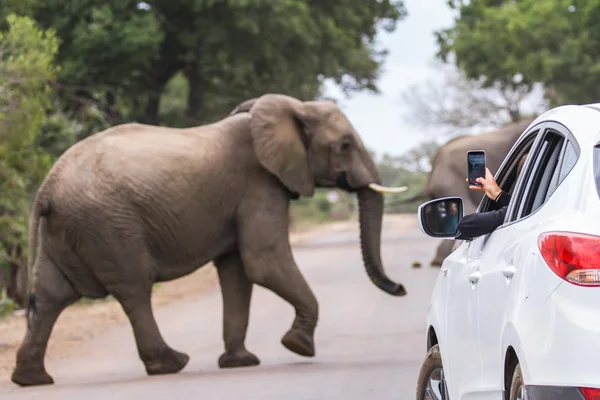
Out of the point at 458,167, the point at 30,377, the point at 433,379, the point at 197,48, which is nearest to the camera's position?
the point at 433,379

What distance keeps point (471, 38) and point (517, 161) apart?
3465 centimetres

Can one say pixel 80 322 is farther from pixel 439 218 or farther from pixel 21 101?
pixel 439 218

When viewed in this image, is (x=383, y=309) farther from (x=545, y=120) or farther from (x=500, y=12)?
(x=500, y=12)

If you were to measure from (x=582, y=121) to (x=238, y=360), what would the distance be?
815cm

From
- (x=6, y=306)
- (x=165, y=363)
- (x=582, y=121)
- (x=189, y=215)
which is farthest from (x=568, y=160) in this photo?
(x=6, y=306)

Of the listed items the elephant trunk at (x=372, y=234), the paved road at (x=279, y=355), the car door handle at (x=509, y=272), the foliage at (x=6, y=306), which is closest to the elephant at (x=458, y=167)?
the paved road at (x=279, y=355)

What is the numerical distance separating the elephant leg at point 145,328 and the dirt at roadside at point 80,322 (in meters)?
1.40

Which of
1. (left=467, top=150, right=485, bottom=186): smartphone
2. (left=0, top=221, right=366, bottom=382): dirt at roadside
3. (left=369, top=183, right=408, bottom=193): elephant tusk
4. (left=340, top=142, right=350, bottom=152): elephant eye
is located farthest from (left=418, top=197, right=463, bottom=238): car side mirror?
(left=340, top=142, right=350, bottom=152): elephant eye

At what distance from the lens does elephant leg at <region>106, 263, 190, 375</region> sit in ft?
40.3

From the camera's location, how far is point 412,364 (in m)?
11.7

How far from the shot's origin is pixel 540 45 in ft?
125

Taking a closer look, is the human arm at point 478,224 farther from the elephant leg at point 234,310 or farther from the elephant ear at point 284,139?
the elephant ear at point 284,139

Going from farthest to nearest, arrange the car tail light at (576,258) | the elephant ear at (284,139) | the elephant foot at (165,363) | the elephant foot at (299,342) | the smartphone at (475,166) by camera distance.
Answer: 1. the elephant ear at (284,139)
2. the elephant foot at (299,342)
3. the elephant foot at (165,363)
4. the smartphone at (475,166)
5. the car tail light at (576,258)

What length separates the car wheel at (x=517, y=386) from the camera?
474 centimetres
